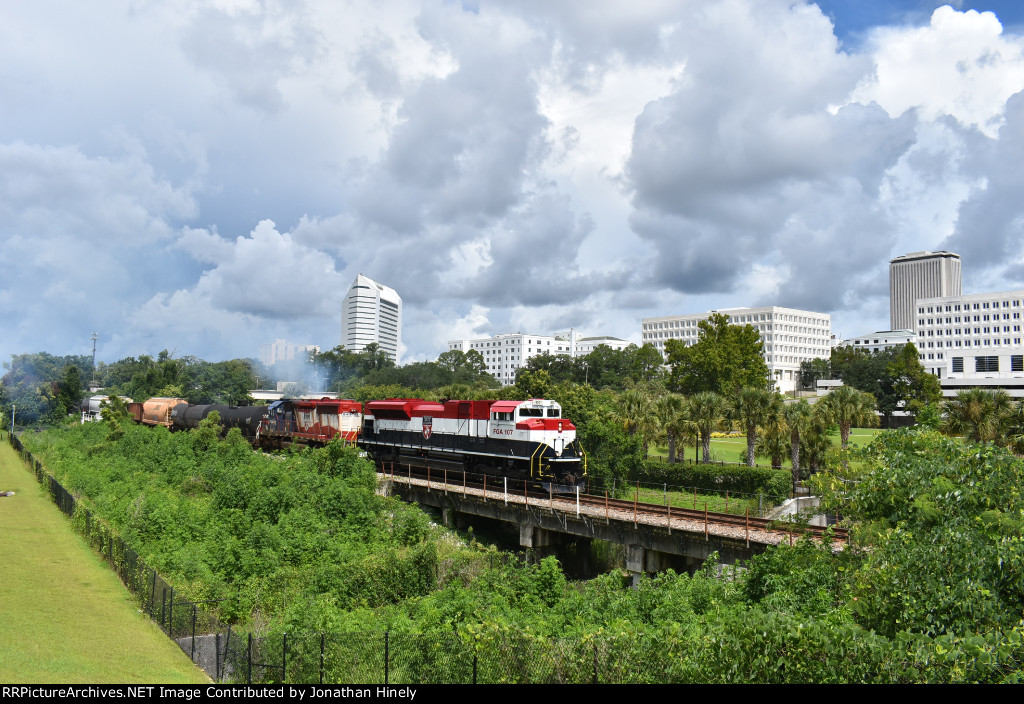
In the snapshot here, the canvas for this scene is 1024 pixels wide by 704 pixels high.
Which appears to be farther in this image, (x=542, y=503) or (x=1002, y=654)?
(x=542, y=503)

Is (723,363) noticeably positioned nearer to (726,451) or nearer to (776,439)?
(726,451)

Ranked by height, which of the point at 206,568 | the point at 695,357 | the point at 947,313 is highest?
the point at 947,313

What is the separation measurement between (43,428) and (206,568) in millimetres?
86989

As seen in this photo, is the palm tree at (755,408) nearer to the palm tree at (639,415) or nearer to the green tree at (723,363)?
the palm tree at (639,415)

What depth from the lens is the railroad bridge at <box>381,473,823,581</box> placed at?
23.2m

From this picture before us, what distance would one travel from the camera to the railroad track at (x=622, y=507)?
2331 centimetres

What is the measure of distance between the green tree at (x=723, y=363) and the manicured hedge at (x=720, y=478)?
880 inches

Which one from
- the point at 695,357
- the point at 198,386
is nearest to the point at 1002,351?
the point at 695,357

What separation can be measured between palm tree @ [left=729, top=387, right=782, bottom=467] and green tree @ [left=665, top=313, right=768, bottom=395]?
75.7 feet

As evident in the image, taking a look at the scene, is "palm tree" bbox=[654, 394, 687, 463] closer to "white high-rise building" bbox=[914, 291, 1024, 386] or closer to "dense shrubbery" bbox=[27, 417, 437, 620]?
"dense shrubbery" bbox=[27, 417, 437, 620]

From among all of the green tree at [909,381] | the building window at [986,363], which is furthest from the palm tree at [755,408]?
the building window at [986,363]

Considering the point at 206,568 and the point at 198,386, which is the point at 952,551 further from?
the point at 198,386

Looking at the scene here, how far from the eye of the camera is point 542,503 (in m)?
30.3

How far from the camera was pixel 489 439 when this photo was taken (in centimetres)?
3484
